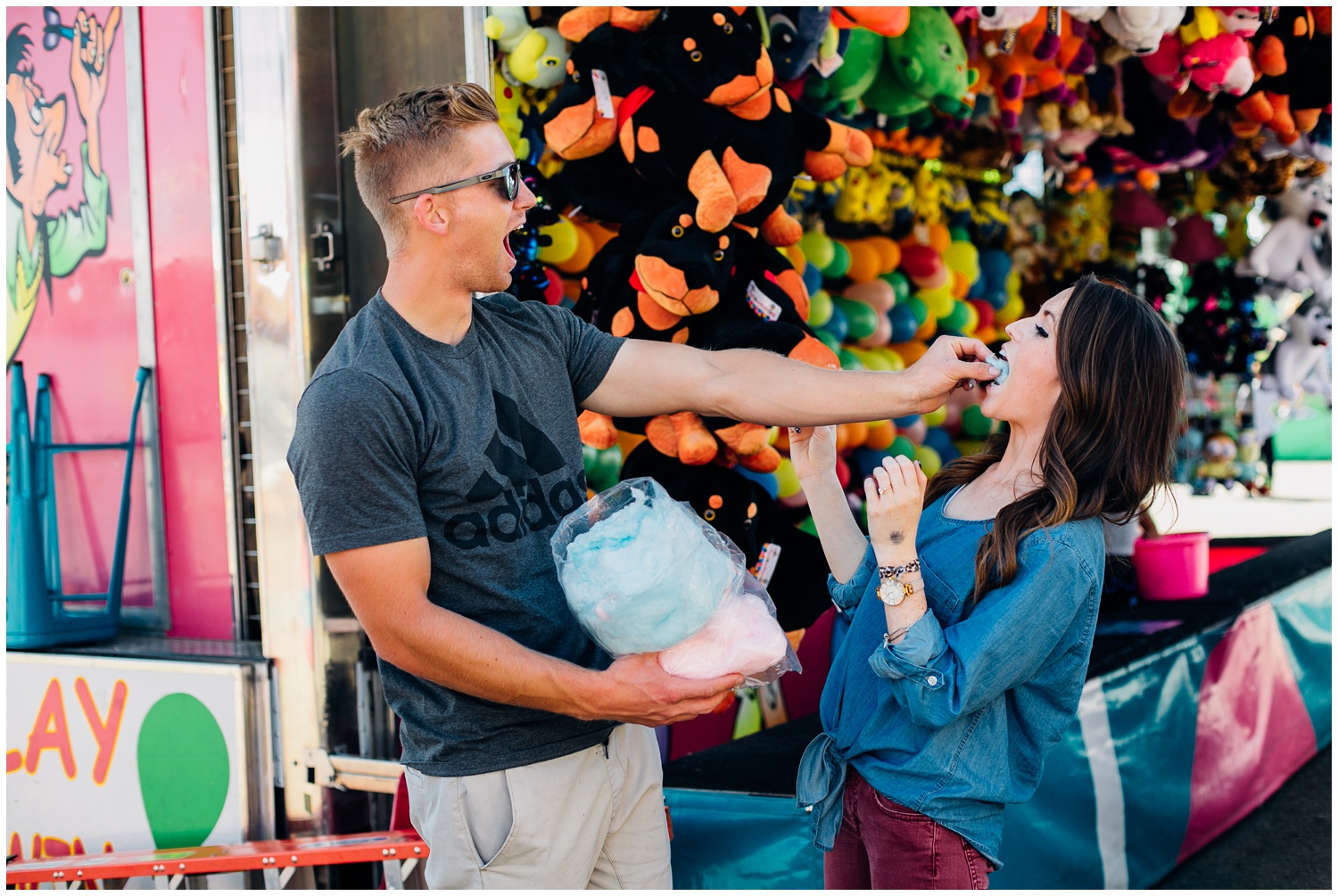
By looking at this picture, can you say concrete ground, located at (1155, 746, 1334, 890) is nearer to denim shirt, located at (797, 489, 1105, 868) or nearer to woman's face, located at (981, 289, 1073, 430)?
denim shirt, located at (797, 489, 1105, 868)

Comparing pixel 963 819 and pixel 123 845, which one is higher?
pixel 963 819

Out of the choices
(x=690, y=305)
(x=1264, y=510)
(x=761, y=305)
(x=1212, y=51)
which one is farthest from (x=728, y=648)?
(x=1264, y=510)

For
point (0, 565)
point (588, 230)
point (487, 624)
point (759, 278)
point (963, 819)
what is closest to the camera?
point (487, 624)

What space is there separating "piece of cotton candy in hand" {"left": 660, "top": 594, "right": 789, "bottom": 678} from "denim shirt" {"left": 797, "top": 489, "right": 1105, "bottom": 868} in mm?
199

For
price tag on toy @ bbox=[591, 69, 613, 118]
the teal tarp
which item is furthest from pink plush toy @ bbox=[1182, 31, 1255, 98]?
price tag on toy @ bbox=[591, 69, 613, 118]

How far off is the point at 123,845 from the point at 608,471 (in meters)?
1.73

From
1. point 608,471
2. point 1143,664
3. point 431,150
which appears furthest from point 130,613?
point 1143,664

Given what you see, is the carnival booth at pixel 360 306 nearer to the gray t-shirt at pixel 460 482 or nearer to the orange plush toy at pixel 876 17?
the orange plush toy at pixel 876 17

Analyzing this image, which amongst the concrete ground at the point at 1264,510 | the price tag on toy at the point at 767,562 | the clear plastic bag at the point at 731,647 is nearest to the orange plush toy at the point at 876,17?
the price tag on toy at the point at 767,562

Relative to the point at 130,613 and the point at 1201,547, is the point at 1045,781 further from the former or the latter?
the point at 130,613

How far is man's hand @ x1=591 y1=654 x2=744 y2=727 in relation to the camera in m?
1.51

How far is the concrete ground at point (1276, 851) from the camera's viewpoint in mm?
3490

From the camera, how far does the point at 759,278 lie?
2764 mm

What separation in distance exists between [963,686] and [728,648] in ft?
1.13
